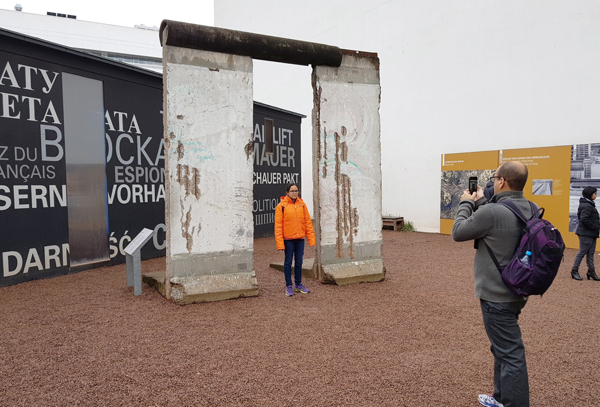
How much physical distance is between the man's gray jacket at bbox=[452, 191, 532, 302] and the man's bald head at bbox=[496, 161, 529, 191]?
0.05 metres

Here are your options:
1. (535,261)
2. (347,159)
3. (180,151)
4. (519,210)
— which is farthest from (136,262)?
(535,261)

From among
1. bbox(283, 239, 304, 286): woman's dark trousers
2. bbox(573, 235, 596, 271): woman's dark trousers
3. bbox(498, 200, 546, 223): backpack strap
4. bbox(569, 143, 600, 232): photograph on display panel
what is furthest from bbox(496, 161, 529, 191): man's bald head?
bbox(569, 143, 600, 232): photograph on display panel

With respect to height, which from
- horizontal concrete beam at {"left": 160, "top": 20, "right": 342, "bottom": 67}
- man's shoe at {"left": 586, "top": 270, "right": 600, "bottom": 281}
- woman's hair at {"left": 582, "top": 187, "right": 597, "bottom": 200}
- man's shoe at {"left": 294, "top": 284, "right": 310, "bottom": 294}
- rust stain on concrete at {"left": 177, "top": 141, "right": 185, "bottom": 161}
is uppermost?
horizontal concrete beam at {"left": 160, "top": 20, "right": 342, "bottom": 67}

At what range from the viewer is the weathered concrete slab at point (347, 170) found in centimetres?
771

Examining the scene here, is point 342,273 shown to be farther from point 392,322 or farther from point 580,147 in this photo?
point 580,147

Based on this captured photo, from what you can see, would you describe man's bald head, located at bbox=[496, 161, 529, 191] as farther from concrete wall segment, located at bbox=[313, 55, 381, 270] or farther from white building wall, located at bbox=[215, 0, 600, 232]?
white building wall, located at bbox=[215, 0, 600, 232]

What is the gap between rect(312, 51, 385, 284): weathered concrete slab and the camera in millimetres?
7715

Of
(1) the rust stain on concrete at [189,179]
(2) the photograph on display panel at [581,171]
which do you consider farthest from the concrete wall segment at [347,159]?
(2) the photograph on display panel at [581,171]

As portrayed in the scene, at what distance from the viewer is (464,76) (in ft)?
46.9

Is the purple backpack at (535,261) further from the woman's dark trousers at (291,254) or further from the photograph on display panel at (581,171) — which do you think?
the photograph on display panel at (581,171)

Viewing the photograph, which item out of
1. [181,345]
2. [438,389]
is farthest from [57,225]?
[438,389]

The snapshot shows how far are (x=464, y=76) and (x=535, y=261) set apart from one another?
13.1m

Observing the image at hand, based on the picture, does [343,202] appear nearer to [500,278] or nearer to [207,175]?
[207,175]

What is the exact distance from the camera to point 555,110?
12086 millimetres
